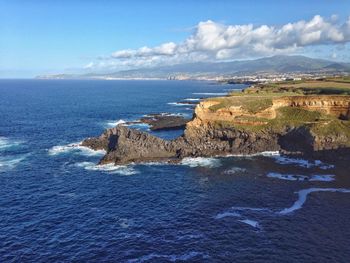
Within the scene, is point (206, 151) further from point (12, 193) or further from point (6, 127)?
point (6, 127)

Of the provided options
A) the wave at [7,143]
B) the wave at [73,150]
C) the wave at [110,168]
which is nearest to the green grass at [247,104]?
the wave at [110,168]

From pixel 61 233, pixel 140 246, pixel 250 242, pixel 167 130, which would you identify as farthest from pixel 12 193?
pixel 167 130

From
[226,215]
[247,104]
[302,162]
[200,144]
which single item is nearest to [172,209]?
[226,215]

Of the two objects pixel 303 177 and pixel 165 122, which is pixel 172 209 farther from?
pixel 165 122

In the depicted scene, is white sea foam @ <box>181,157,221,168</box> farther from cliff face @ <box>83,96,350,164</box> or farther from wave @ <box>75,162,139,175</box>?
wave @ <box>75,162,139,175</box>

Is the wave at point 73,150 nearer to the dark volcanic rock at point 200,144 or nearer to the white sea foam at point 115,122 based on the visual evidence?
the dark volcanic rock at point 200,144

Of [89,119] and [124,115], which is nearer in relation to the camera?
[89,119]
